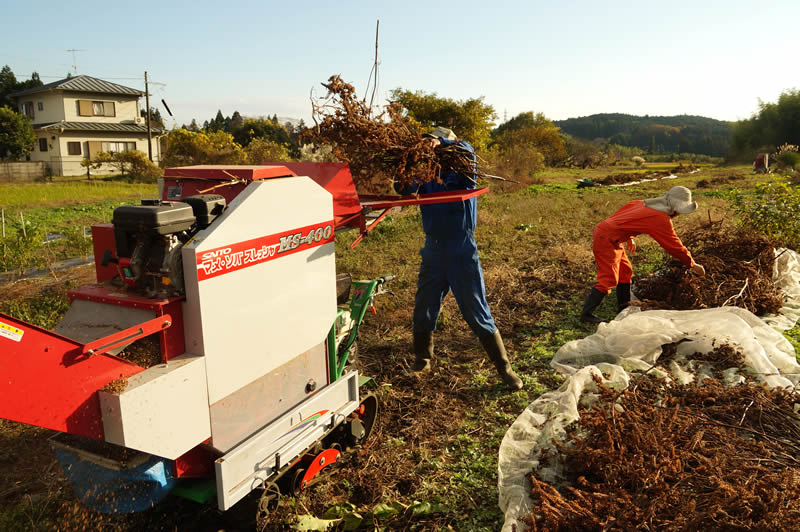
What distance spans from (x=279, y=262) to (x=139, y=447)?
3.39 ft

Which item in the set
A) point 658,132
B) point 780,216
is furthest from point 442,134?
point 658,132

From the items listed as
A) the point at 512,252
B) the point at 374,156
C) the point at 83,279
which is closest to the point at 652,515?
the point at 374,156

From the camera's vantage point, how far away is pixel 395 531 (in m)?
2.88

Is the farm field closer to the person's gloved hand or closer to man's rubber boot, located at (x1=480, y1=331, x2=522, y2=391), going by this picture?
man's rubber boot, located at (x1=480, y1=331, x2=522, y2=391)

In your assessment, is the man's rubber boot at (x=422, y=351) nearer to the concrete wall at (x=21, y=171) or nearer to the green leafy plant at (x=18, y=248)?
the green leafy plant at (x=18, y=248)

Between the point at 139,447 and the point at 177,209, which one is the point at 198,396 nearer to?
the point at 139,447

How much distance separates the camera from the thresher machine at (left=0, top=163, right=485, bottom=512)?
205 centimetres

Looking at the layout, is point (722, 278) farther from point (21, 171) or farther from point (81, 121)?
point (81, 121)

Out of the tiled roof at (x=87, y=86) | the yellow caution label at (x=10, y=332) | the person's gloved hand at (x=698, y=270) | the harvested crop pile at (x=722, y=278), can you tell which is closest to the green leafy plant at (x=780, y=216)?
the harvested crop pile at (x=722, y=278)

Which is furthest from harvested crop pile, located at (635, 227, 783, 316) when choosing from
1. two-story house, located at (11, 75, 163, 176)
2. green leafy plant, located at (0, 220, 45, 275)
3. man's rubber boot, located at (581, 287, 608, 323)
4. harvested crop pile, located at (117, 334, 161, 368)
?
two-story house, located at (11, 75, 163, 176)

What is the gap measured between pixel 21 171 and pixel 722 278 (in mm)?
31525

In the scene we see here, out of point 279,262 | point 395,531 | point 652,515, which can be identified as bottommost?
point 395,531

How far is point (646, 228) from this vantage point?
559 centimetres

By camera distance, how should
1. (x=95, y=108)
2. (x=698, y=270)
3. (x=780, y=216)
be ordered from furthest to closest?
(x=95, y=108) < (x=780, y=216) < (x=698, y=270)
